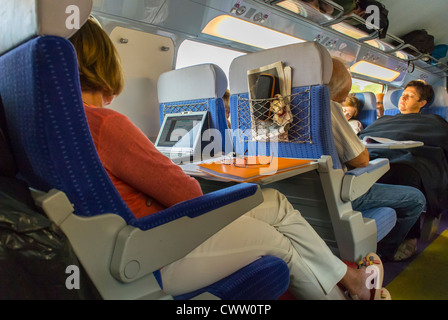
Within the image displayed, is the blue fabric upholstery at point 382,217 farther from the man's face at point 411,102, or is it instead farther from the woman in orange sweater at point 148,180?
the man's face at point 411,102

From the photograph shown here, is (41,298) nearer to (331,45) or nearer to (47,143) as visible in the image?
(47,143)

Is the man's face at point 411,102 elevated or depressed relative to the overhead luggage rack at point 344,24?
depressed

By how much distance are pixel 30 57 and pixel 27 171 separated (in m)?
0.31

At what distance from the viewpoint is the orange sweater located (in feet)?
2.80

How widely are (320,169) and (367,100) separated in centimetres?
324

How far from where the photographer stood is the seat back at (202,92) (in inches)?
94.8

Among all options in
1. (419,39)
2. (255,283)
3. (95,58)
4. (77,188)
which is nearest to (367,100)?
(419,39)

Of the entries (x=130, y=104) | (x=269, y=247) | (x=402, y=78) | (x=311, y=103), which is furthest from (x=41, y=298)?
(x=402, y=78)

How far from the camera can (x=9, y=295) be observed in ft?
2.03

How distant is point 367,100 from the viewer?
4305 mm

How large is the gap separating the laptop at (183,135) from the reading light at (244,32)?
113 centimetres

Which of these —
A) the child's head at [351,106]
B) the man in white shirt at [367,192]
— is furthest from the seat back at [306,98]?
the child's head at [351,106]

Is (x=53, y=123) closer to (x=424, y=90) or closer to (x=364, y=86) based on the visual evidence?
(x=424, y=90)

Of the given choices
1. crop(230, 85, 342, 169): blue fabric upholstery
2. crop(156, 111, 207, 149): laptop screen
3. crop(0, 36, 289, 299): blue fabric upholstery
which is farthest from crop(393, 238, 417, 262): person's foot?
crop(0, 36, 289, 299): blue fabric upholstery
